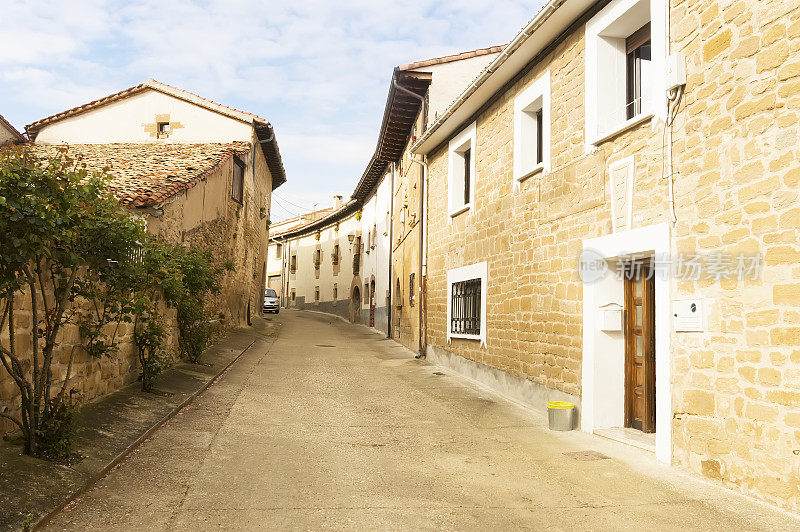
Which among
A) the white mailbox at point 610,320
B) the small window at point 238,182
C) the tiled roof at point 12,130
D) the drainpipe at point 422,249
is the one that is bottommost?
the white mailbox at point 610,320

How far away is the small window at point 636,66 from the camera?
6.91 m

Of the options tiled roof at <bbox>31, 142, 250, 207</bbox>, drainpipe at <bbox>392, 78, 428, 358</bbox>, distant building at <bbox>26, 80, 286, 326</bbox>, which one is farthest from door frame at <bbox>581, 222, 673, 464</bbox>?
distant building at <bbox>26, 80, 286, 326</bbox>

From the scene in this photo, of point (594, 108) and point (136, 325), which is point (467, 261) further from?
point (136, 325)

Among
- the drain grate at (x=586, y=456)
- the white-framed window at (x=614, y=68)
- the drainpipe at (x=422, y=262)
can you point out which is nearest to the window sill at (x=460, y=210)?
the drainpipe at (x=422, y=262)

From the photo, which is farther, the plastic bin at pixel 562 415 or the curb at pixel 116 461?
the plastic bin at pixel 562 415

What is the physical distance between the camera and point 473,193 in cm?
1126

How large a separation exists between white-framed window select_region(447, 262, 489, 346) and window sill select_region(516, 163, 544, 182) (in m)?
1.91

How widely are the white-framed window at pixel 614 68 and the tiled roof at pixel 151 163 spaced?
583 cm

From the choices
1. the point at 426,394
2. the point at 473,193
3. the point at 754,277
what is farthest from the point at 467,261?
the point at 754,277

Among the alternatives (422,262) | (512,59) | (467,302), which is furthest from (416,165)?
(512,59)

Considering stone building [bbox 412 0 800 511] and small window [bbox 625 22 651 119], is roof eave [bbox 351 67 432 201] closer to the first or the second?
stone building [bbox 412 0 800 511]

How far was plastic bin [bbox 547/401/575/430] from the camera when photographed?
712 centimetres

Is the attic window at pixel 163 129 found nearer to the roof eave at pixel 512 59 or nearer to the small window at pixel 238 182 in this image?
the small window at pixel 238 182

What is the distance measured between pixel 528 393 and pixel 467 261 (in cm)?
350
